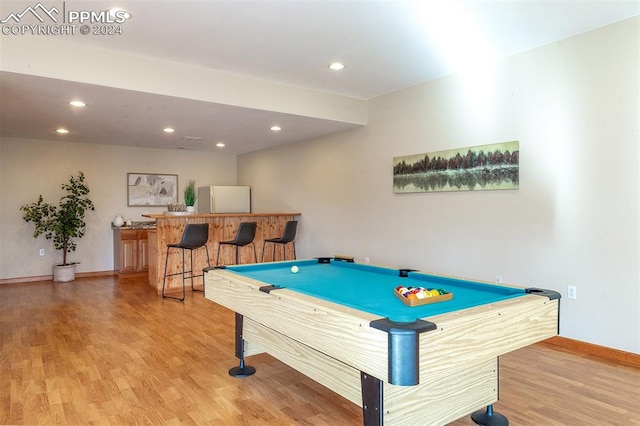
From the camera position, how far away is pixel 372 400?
5.59ft

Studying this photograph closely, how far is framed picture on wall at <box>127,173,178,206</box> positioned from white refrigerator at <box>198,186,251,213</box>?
0.54 metres

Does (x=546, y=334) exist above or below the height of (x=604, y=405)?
above

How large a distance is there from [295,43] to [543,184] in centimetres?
245

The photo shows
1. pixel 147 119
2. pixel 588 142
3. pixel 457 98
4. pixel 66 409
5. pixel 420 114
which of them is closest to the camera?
pixel 66 409

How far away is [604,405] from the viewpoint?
2.34 metres

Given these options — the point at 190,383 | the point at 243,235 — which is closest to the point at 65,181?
the point at 243,235

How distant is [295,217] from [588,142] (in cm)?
444

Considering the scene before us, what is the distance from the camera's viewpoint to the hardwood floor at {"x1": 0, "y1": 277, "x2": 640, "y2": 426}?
2219mm

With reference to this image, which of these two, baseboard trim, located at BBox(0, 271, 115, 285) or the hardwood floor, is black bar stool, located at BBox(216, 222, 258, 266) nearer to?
the hardwood floor

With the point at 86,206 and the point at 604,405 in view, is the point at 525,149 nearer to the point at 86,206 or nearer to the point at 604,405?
the point at 604,405

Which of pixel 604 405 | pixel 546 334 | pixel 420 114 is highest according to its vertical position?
pixel 420 114

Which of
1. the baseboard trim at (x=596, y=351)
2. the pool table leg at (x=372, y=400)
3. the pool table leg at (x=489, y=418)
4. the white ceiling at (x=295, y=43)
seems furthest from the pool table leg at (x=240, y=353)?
the baseboard trim at (x=596, y=351)

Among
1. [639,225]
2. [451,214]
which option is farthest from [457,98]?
[639,225]

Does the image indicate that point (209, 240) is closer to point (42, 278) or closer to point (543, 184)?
point (42, 278)
